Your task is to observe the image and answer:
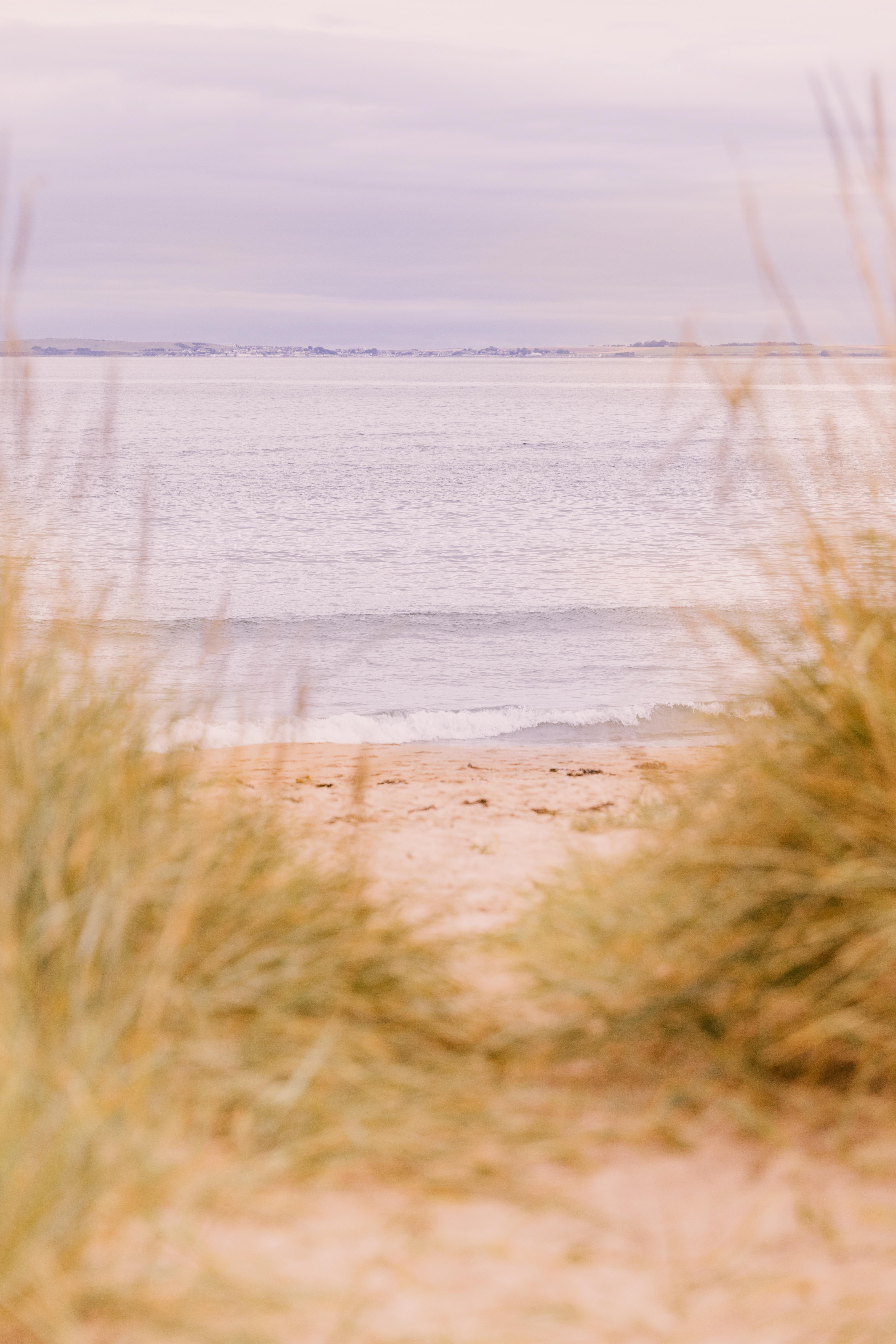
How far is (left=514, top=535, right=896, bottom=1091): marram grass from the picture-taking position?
2.59 m

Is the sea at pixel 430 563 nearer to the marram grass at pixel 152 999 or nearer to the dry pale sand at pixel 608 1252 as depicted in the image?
the marram grass at pixel 152 999

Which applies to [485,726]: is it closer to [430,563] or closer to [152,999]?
[152,999]

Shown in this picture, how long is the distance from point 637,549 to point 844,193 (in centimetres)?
1589

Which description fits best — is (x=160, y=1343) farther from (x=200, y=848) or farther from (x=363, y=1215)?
(x=200, y=848)

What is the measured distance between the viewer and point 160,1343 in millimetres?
1915

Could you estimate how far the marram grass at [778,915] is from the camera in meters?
2.59

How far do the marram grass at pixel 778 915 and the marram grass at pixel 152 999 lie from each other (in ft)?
1.12

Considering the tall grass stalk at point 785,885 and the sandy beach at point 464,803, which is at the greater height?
the tall grass stalk at point 785,885

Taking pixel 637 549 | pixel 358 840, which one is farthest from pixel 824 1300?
pixel 637 549

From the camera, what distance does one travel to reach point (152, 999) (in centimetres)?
234

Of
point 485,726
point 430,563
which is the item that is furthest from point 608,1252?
point 430,563

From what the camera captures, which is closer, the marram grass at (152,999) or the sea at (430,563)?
the marram grass at (152,999)

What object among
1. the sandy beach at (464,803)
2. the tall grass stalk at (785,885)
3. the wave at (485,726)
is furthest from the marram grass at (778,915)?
the wave at (485,726)

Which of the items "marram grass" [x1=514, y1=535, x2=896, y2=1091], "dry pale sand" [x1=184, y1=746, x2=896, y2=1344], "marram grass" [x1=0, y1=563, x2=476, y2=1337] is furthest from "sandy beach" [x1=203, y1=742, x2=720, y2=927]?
"dry pale sand" [x1=184, y1=746, x2=896, y2=1344]
